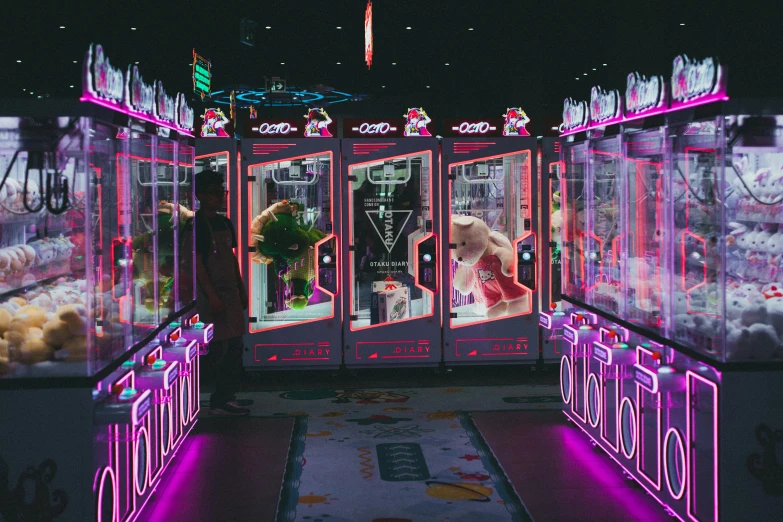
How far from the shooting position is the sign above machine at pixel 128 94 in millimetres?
3197

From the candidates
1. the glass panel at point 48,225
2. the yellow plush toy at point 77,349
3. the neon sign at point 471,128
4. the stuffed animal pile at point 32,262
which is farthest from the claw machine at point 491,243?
the yellow plush toy at point 77,349

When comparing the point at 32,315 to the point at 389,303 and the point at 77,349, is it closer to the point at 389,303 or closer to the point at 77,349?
the point at 77,349

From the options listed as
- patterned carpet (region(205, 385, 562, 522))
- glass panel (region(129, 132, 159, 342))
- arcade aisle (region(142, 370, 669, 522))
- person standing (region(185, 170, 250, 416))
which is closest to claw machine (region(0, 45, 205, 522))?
glass panel (region(129, 132, 159, 342))

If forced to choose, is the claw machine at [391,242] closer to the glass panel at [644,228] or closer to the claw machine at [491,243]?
the claw machine at [491,243]

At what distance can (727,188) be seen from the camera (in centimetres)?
335

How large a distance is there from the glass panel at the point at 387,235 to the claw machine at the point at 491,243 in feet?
0.70

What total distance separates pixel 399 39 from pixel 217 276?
724 cm

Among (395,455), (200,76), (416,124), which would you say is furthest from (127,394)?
(200,76)

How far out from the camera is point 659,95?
3.83m

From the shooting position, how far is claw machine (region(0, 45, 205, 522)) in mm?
3168

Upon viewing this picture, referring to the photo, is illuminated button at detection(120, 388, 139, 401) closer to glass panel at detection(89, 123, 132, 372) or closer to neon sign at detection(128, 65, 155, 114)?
glass panel at detection(89, 123, 132, 372)

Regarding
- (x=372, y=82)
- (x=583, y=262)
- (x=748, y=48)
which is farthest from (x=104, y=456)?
(x=372, y=82)

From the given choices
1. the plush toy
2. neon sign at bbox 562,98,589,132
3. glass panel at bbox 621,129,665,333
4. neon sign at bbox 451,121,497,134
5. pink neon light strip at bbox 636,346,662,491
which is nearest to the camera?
pink neon light strip at bbox 636,346,662,491

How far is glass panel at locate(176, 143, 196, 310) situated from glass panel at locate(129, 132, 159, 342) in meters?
0.79
